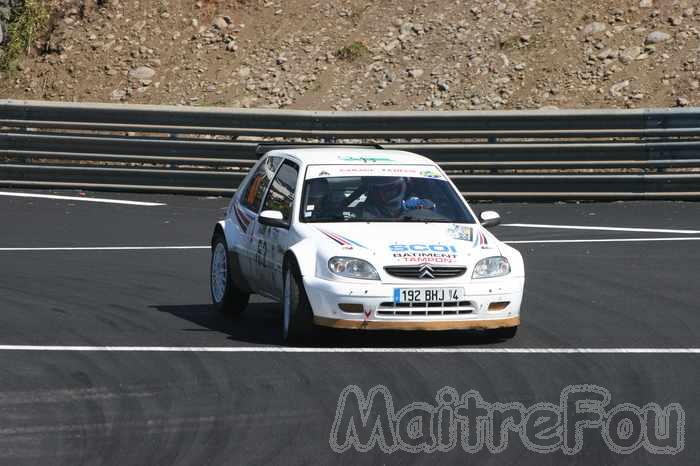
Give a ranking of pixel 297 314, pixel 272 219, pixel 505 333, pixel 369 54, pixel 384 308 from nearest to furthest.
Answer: pixel 384 308 < pixel 297 314 < pixel 505 333 < pixel 272 219 < pixel 369 54

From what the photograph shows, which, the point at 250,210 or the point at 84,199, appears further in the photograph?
the point at 84,199

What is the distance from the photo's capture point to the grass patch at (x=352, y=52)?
2989cm

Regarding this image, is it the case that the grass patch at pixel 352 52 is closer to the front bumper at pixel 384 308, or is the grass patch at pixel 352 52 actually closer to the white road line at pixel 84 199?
the white road line at pixel 84 199

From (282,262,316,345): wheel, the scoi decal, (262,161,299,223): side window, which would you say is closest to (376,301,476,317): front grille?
the scoi decal

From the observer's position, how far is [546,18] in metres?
29.6

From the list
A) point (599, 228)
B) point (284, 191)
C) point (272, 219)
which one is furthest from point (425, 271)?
point (599, 228)

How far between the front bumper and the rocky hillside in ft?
54.7

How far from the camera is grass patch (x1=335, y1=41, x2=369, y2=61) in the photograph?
1177 inches

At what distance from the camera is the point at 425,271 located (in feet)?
36.9

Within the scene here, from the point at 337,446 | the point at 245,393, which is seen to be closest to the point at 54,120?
the point at 245,393

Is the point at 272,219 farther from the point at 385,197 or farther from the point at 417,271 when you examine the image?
the point at 417,271

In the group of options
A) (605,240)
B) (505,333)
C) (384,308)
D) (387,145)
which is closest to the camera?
(384,308)

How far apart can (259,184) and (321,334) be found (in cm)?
224

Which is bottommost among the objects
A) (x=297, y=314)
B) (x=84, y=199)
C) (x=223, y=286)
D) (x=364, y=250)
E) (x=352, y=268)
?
Answer: (x=84, y=199)
